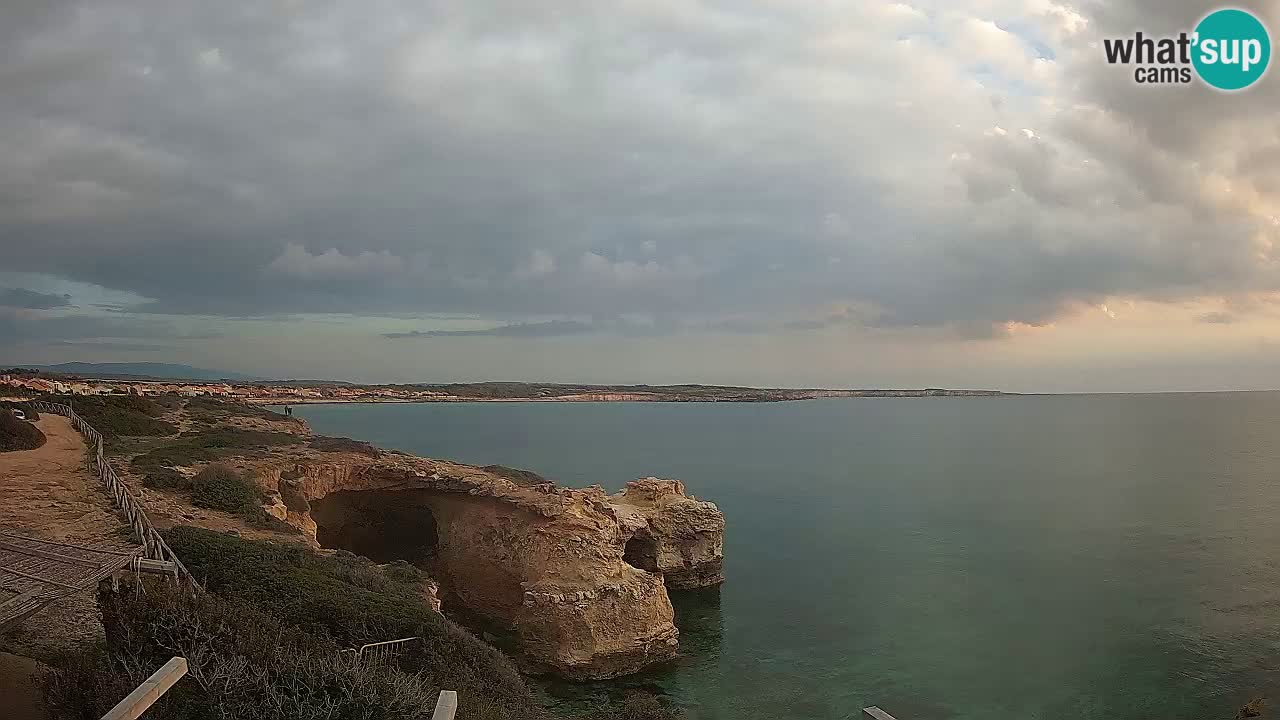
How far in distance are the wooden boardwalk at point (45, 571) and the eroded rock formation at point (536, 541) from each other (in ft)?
30.5

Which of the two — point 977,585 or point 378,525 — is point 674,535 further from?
point 977,585

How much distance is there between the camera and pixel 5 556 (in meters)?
10.7

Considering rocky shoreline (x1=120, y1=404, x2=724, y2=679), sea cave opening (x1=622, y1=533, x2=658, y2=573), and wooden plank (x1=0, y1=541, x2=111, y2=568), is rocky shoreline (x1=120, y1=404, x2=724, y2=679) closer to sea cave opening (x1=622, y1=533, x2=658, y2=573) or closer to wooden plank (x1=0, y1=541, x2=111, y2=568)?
sea cave opening (x1=622, y1=533, x2=658, y2=573)

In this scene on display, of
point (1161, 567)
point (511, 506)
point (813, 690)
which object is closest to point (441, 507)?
point (511, 506)

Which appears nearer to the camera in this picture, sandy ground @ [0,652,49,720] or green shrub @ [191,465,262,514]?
sandy ground @ [0,652,49,720]

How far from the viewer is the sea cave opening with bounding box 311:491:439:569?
2709cm

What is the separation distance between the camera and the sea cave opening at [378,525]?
88.9 ft

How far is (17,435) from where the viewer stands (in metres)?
24.7

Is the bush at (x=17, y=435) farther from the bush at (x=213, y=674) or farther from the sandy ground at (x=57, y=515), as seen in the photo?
the bush at (x=213, y=674)

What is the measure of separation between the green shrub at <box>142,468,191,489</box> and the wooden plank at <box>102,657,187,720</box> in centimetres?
1626

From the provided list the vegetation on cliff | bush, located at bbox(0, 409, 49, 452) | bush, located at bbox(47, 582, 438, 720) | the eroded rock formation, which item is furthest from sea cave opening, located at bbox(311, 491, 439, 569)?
bush, located at bbox(47, 582, 438, 720)

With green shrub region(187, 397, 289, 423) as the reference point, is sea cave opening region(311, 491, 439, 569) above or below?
below

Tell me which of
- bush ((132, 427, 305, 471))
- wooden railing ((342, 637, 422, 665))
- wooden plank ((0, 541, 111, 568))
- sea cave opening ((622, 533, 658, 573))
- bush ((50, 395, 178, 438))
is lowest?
sea cave opening ((622, 533, 658, 573))

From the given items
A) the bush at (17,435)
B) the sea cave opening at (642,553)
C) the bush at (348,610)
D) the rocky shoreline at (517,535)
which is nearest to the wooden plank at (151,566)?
the bush at (348,610)
